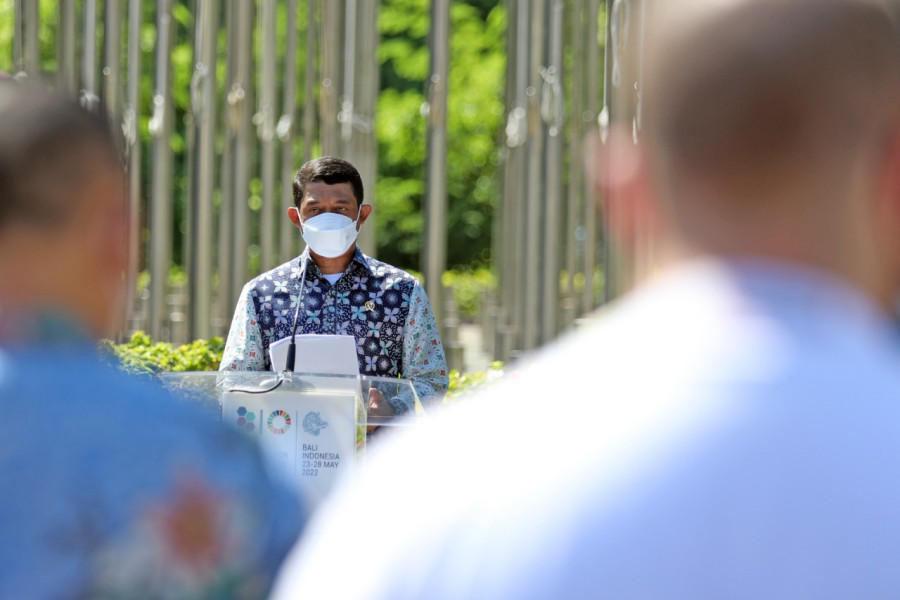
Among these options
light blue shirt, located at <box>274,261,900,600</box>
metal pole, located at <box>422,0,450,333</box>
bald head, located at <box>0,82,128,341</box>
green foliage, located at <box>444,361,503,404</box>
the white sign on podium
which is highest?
metal pole, located at <box>422,0,450,333</box>

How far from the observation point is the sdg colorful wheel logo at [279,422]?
2902 millimetres

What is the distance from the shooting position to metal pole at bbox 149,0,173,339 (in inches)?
368

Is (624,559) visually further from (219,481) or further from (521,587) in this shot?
(219,481)

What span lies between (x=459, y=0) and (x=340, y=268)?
618 inches

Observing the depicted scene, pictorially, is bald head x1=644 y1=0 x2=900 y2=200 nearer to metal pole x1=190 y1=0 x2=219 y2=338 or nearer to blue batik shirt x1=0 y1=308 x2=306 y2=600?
blue batik shirt x1=0 y1=308 x2=306 y2=600

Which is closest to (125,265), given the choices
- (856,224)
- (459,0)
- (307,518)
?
(307,518)

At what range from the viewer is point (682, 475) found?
32.6 inches

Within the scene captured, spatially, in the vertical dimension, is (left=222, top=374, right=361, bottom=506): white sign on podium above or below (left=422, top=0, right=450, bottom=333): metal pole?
below

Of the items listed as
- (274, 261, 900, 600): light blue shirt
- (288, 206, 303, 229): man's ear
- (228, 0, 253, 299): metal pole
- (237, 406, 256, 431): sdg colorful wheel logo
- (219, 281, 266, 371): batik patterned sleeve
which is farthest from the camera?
(228, 0, 253, 299): metal pole

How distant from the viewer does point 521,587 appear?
82 centimetres

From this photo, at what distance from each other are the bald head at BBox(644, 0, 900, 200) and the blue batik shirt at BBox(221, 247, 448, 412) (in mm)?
3060

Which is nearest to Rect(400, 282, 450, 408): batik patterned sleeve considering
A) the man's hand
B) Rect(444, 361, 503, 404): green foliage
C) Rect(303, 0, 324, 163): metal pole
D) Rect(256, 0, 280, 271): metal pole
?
the man's hand

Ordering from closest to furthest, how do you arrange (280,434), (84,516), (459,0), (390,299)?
(84,516) → (280,434) → (390,299) → (459,0)

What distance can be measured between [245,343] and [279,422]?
105 centimetres
